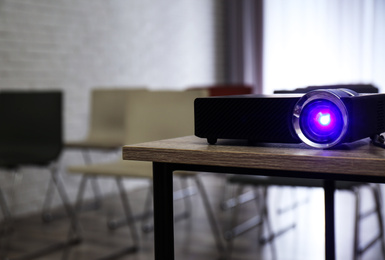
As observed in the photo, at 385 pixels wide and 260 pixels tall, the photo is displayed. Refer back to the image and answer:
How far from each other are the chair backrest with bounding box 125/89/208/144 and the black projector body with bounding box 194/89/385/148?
1.45 m

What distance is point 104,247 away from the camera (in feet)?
9.45

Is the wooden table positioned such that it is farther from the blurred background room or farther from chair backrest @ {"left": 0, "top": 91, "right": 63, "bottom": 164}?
chair backrest @ {"left": 0, "top": 91, "right": 63, "bottom": 164}

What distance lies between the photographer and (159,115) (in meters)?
2.68

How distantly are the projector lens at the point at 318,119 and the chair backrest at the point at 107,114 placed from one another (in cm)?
282

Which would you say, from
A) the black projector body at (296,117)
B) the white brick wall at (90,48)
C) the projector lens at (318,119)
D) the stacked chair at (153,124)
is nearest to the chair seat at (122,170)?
the stacked chair at (153,124)

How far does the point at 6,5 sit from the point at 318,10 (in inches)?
119

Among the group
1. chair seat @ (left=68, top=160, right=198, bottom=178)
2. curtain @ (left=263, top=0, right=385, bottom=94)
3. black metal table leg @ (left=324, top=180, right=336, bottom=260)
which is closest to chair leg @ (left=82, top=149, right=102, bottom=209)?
chair seat @ (left=68, top=160, right=198, bottom=178)

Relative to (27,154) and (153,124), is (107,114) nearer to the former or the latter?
(27,154)

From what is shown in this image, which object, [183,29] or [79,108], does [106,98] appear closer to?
[79,108]

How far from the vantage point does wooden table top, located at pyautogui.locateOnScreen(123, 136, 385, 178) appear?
0.87 m

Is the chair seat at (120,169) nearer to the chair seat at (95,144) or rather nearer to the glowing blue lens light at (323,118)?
the chair seat at (95,144)

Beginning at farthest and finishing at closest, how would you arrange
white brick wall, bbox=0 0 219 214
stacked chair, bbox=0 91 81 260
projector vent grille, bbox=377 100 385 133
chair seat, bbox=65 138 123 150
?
white brick wall, bbox=0 0 219 214
chair seat, bbox=65 138 123 150
stacked chair, bbox=0 91 81 260
projector vent grille, bbox=377 100 385 133

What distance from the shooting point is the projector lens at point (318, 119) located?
3.10ft

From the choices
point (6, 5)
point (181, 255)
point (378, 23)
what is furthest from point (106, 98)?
point (378, 23)
